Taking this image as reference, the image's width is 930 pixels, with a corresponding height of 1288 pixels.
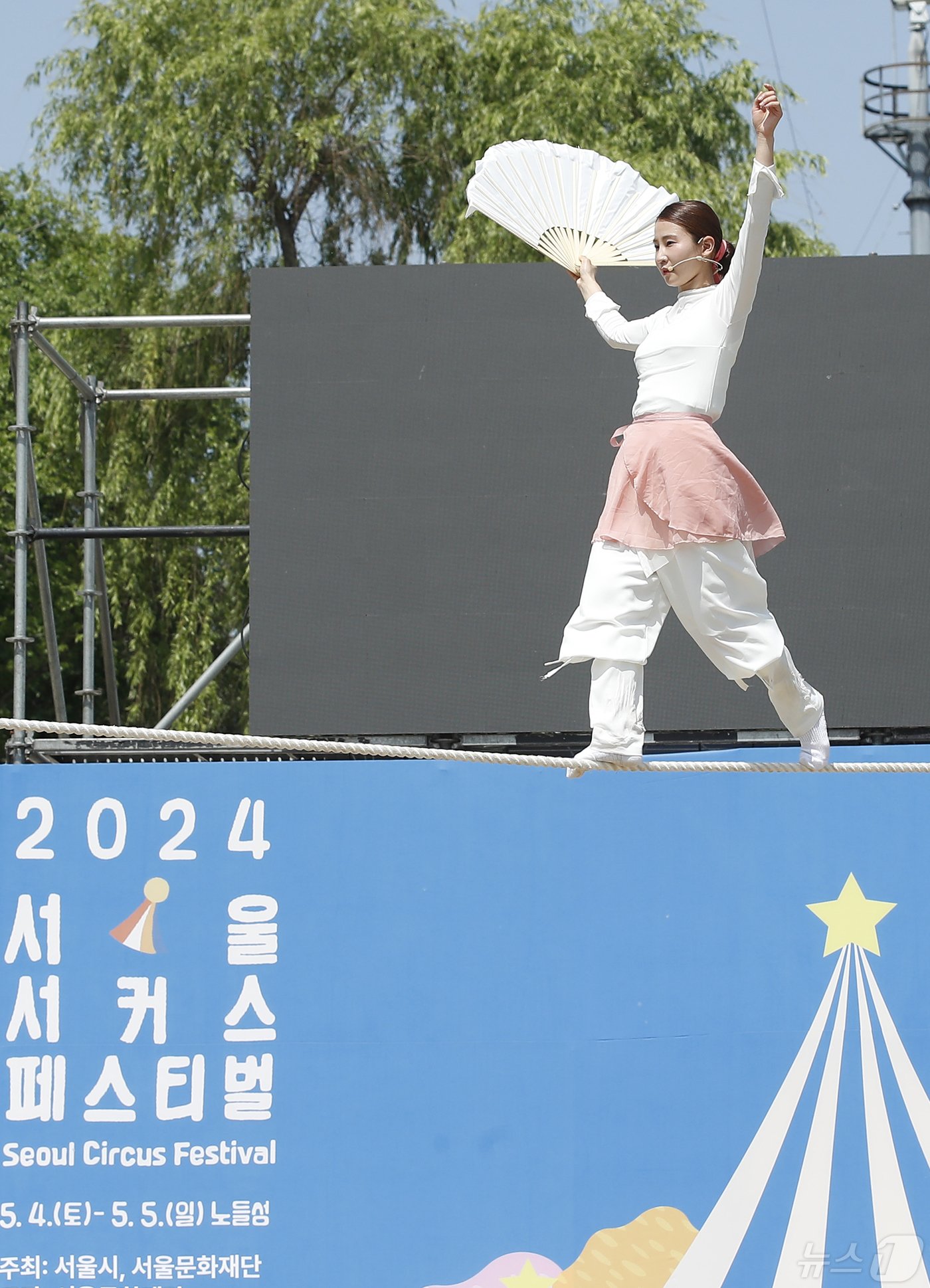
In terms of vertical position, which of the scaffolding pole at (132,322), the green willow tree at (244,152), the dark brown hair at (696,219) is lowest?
the dark brown hair at (696,219)

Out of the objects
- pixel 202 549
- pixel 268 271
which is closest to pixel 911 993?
pixel 268 271

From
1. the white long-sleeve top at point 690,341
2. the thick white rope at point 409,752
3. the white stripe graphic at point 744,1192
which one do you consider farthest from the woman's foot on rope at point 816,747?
the white stripe graphic at point 744,1192

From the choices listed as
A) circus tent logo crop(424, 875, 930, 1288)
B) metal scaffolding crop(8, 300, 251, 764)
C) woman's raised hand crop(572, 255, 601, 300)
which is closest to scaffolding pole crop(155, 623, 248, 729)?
metal scaffolding crop(8, 300, 251, 764)

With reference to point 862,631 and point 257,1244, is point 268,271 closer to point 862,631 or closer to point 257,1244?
point 862,631

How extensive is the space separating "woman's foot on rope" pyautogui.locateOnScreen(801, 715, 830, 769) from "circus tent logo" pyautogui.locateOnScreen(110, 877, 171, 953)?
158 centimetres

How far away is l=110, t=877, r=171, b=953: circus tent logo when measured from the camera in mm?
3908

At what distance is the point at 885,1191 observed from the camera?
380cm

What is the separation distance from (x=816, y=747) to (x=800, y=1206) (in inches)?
46.4

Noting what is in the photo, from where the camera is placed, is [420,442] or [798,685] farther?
[420,442]

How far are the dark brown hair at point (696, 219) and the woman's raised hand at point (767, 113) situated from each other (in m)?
0.26

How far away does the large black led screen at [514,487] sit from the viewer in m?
5.13

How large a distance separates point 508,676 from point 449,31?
7.11 metres

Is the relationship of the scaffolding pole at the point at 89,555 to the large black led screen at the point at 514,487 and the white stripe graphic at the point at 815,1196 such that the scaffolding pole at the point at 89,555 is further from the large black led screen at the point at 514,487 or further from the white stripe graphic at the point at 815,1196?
the white stripe graphic at the point at 815,1196

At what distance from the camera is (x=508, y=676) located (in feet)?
17.0
